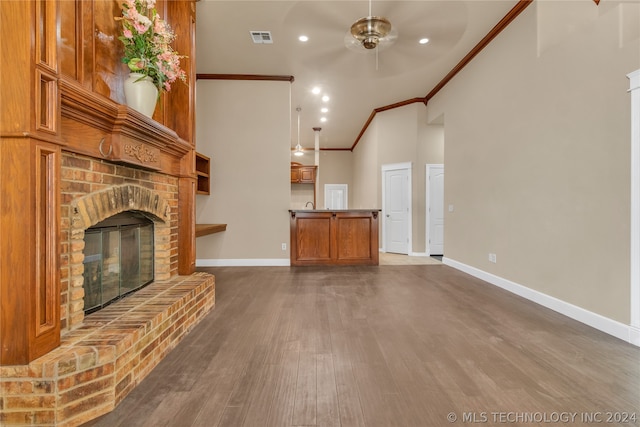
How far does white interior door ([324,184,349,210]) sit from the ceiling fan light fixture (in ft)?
24.5

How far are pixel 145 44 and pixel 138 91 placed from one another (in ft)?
1.09

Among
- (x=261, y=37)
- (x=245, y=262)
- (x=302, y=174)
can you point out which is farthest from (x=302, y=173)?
(x=261, y=37)

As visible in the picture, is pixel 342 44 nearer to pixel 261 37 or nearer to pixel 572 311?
pixel 261 37

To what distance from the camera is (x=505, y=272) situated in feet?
11.4

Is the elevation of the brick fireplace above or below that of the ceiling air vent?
below

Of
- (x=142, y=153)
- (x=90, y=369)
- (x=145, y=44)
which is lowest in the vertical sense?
(x=90, y=369)

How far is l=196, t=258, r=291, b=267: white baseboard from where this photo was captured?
16.0 feet

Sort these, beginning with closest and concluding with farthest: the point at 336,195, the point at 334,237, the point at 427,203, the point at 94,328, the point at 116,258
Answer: the point at 94,328, the point at 116,258, the point at 334,237, the point at 427,203, the point at 336,195

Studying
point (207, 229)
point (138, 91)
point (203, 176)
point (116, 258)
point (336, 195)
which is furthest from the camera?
point (336, 195)

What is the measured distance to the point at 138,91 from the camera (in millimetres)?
1970

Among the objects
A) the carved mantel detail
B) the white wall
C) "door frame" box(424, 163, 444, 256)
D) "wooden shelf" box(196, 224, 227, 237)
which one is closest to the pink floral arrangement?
the carved mantel detail

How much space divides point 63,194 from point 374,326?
2275 mm

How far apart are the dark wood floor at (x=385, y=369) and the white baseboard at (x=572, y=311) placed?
10 cm

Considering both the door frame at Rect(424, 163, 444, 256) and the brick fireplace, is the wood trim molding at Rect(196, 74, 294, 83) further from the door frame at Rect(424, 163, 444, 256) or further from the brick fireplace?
the door frame at Rect(424, 163, 444, 256)
